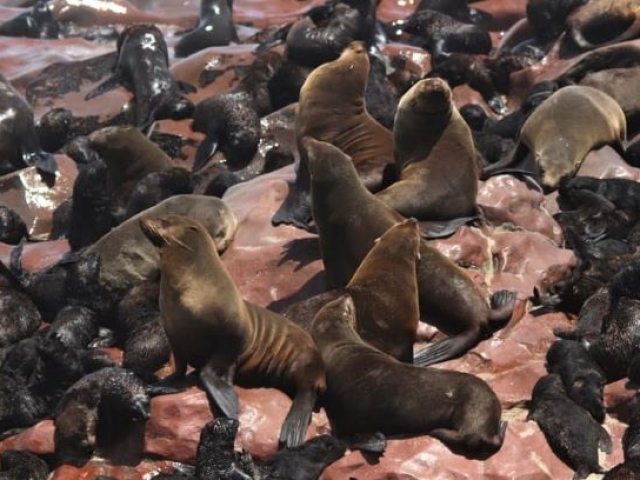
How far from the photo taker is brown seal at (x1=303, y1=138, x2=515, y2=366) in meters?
8.09

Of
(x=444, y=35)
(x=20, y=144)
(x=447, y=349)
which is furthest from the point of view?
(x=444, y=35)

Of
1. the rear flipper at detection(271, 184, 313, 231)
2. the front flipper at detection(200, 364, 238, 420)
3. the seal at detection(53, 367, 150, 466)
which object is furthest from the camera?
the rear flipper at detection(271, 184, 313, 231)

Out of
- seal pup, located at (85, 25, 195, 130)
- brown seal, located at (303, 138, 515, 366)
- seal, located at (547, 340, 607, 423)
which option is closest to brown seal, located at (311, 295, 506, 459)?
seal, located at (547, 340, 607, 423)

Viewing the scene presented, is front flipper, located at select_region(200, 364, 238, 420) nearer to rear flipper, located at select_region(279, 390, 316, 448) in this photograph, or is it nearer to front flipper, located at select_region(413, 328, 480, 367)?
rear flipper, located at select_region(279, 390, 316, 448)

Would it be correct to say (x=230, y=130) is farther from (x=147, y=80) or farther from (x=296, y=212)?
(x=296, y=212)

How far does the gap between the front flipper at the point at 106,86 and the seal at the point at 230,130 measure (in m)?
2.25

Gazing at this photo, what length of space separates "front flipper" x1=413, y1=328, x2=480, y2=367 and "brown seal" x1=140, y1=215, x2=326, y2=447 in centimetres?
84

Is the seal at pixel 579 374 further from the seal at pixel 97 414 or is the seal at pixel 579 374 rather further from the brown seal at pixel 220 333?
the seal at pixel 97 414

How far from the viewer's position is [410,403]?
6781 mm

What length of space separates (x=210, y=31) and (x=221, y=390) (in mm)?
12749

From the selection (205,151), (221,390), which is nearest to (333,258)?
(221,390)

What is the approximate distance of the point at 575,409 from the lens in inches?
278

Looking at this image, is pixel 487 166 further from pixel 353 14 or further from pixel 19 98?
pixel 19 98

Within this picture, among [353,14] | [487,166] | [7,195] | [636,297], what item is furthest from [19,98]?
[636,297]
